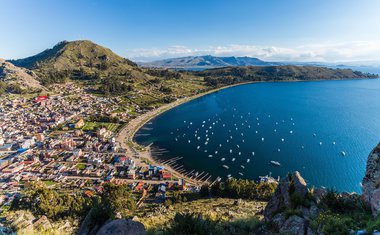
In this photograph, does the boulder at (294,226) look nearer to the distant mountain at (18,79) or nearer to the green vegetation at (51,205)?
the green vegetation at (51,205)

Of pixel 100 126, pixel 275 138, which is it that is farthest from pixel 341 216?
pixel 100 126

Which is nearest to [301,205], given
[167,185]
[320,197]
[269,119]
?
[320,197]

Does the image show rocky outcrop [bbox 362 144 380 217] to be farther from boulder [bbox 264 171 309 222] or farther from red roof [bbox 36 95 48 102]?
red roof [bbox 36 95 48 102]

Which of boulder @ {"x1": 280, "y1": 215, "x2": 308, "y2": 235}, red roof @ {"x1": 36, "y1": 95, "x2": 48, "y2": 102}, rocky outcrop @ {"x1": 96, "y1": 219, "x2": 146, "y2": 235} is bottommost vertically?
red roof @ {"x1": 36, "y1": 95, "x2": 48, "y2": 102}

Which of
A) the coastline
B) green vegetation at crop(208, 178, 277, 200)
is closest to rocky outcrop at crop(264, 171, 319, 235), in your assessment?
green vegetation at crop(208, 178, 277, 200)

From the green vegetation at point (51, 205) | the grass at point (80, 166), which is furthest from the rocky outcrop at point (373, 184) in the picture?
the grass at point (80, 166)

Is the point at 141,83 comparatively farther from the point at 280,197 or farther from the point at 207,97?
the point at 280,197

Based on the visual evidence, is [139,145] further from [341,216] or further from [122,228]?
[341,216]
